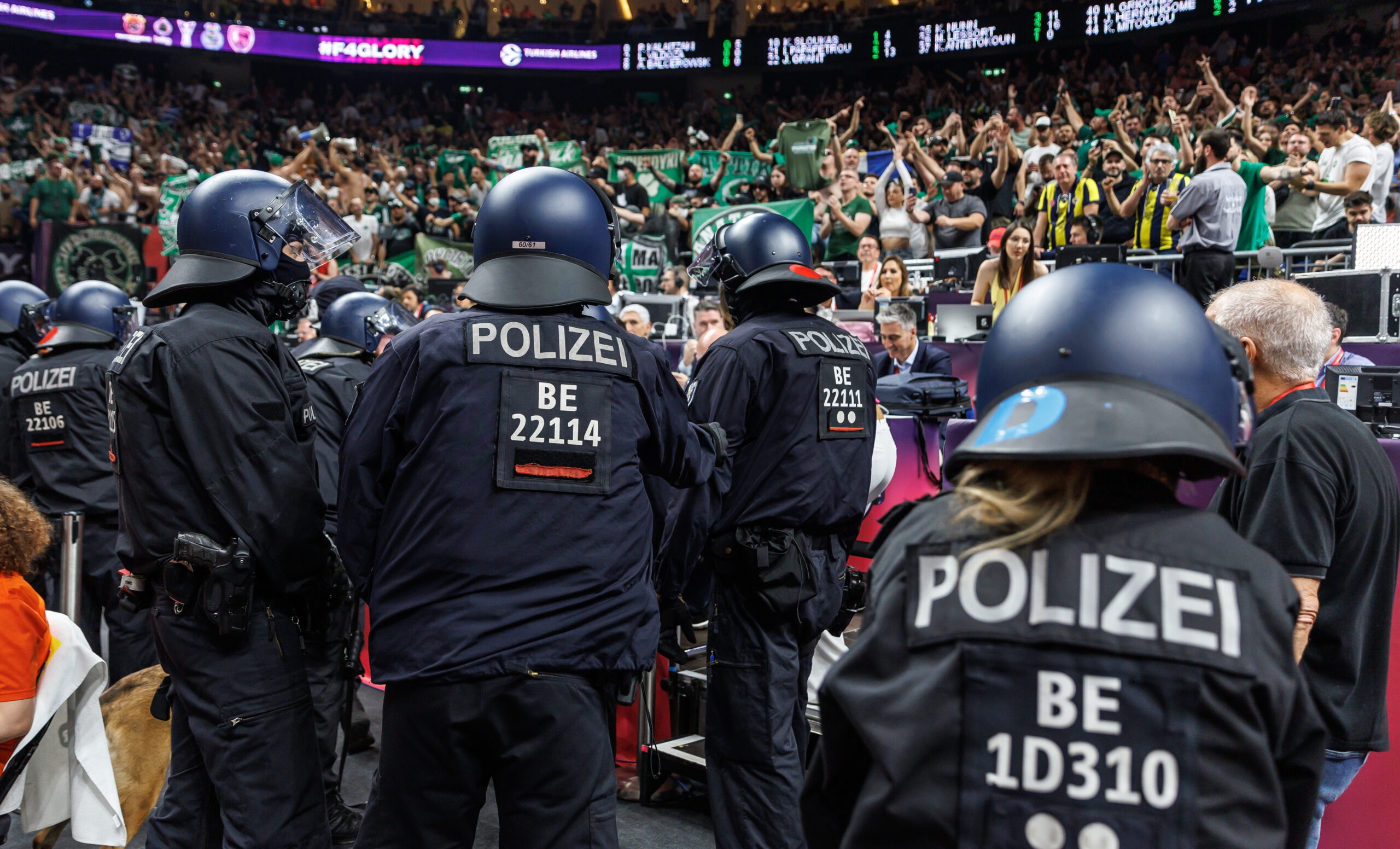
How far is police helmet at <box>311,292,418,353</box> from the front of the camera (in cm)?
445

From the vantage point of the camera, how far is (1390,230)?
6215mm

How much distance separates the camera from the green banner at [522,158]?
17.6m

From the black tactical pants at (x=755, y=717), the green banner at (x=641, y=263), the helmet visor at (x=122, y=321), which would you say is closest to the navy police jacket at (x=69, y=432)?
the helmet visor at (x=122, y=321)

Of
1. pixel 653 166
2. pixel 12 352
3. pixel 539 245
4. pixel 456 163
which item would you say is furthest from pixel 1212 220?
pixel 456 163

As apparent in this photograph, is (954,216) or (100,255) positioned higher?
(954,216)

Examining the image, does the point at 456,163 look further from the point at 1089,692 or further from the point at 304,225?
the point at 1089,692

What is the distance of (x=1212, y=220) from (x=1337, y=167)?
70.7 inches

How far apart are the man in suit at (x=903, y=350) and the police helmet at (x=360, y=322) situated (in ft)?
11.5

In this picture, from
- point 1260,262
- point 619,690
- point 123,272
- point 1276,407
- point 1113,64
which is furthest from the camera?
point 1113,64

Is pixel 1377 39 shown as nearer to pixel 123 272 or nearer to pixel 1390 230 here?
pixel 1390 230

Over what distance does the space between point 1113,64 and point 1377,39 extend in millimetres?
4787

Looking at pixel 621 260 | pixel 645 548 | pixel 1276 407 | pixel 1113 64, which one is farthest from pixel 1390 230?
pixel 1113 64

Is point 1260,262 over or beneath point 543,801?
over

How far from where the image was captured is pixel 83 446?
5.07m
